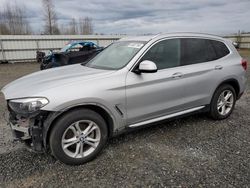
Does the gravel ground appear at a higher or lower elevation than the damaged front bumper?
lower

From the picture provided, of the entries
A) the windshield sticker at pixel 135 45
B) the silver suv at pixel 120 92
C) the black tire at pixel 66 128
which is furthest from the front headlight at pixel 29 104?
the windshield sticker at pixel 135 45

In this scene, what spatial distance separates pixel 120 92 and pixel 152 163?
1.04 metres

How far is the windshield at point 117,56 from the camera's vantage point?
3426 mm

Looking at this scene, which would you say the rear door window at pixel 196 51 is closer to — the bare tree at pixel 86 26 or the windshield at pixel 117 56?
the windshield at pixel 117 56

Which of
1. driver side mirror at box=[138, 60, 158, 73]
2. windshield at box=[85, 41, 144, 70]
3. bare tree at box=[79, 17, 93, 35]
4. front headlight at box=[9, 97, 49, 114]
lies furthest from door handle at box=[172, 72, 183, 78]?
bare tree at box=[79, 17, 93, 35]

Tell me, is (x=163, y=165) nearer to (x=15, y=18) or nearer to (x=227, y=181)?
(x=227, y=181)

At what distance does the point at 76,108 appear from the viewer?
2824 millimetres

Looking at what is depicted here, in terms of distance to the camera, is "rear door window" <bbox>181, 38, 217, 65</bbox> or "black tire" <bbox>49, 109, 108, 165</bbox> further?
"rear door window" <bbox>181, 38, 217, 65</bbox>

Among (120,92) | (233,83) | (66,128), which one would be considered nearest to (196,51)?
(233,83)

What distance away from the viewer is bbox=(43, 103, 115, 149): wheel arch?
8.66 feet

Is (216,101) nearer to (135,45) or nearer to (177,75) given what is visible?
(177,75)

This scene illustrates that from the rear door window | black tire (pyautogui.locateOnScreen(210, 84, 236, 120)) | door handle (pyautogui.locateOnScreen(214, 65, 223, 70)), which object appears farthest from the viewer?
black tire (pyautogui.locateOnScreen(210, 84, 236, 120))

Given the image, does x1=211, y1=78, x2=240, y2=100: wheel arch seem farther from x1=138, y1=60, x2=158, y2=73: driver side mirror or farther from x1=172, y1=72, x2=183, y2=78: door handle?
x1=138, y1=60, x2=158, y2=73: driver side mirror

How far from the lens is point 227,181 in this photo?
2617 millimetres
